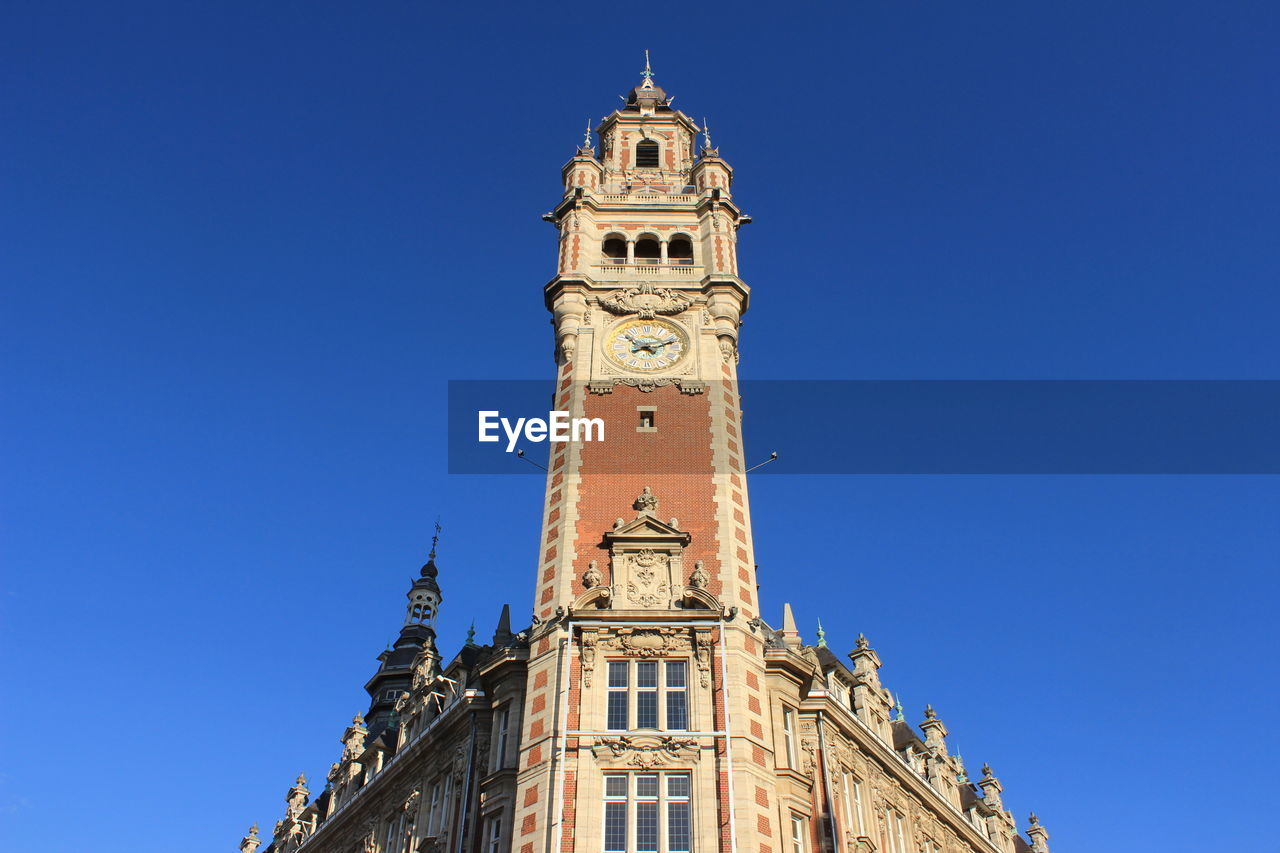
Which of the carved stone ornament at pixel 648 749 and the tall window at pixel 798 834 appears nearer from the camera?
the carved stone ornament at pixel 648 749

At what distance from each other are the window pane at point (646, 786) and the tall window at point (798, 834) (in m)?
5.63

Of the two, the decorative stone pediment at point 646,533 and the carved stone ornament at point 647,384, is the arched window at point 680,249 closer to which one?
the carved stone ornament at point 647,384

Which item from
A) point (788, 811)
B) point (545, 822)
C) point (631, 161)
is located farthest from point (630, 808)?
point (631, 161)

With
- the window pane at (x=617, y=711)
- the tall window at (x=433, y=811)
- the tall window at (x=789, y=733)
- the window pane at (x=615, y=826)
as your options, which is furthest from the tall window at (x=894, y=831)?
the window pane at (x=615, y=826)

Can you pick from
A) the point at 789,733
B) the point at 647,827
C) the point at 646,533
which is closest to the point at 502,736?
the point at 647,827

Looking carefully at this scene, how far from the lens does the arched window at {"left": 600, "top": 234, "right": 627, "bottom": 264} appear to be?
55844mm

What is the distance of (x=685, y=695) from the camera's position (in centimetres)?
3716

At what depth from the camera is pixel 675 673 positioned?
124 ft

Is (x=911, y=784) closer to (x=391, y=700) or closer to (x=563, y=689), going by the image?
(x=563, y=689)

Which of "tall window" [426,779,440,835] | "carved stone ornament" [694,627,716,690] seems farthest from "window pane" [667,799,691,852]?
"tall window" [426,779,440,835]

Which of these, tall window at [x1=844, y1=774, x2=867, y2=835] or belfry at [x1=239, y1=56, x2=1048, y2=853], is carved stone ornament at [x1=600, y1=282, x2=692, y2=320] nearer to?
belfry at [x1=239, y1=56, x2=1048, y2=853]

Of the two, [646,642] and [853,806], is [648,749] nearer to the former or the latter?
[646,642]

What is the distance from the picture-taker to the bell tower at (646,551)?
34.9m

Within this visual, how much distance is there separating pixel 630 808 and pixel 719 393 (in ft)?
60.9
